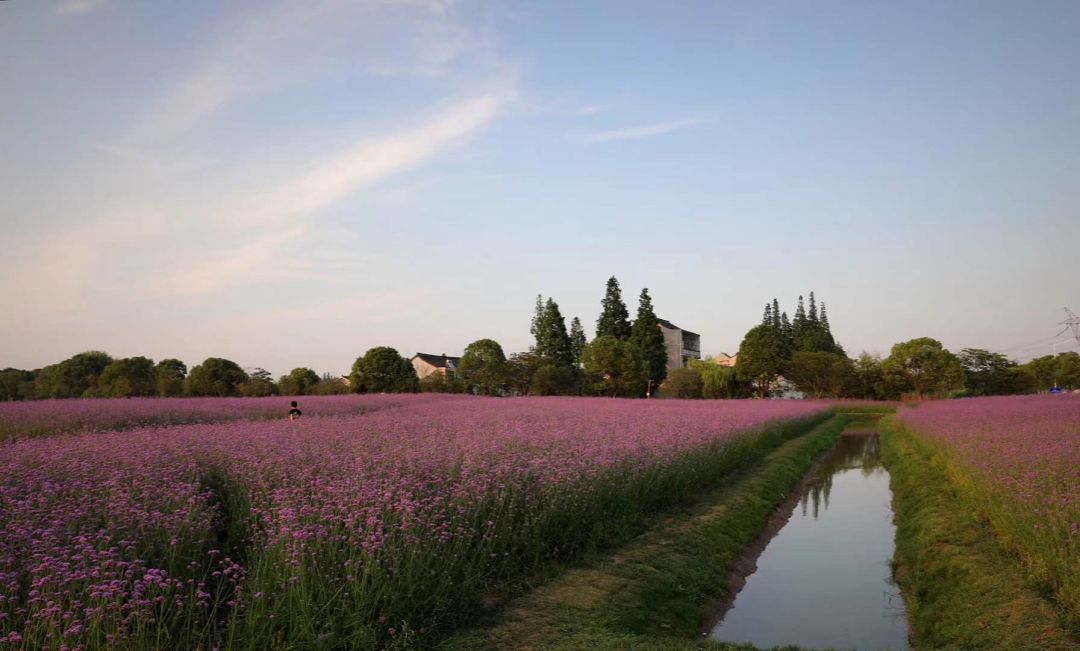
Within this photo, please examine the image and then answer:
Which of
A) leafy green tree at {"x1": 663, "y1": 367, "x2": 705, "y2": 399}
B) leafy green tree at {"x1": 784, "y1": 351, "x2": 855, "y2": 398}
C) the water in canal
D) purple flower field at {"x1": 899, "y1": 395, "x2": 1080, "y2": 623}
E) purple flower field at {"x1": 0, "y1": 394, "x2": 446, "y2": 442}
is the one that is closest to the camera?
purple flower field at {"x1": 899, "y1": 395, "x2": 1080, "y2": 623}

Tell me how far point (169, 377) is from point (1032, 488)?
55.4 metres

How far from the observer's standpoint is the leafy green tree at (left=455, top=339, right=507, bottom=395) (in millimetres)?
63594

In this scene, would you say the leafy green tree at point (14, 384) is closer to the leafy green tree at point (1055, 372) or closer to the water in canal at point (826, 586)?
the water in canal at point (826, 586)

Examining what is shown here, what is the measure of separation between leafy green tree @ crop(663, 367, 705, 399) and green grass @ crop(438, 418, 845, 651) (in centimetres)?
5379

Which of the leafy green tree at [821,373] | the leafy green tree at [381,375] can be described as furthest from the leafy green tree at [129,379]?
the leafy green tree at [821,373]

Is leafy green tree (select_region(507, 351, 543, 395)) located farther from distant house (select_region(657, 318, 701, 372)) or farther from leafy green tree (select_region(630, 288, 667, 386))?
distant house (select_region(657, 318, 701, 372))

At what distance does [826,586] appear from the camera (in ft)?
35.3

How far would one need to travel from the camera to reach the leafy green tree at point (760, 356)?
68.3 metres

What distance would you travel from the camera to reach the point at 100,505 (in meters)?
6.30

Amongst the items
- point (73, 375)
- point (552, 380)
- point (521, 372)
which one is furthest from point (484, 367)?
point (73, 375)

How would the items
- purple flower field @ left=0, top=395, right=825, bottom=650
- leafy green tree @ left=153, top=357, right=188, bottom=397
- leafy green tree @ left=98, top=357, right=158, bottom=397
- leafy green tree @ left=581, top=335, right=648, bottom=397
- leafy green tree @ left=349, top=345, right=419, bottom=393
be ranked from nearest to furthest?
1. purple flower field @ left=0, top=395, right=825, bottom=650
2. leafy green tree @ left=98, top=357, right=158, bottom=397
3. leafy green tree @ left=153, top=357, right=188, bottom=397
4. leafy green tree @ left=349, top=345, right=419, bottom=393
5. leafy green tree @ left=581, top=335, right=648, bottom=397

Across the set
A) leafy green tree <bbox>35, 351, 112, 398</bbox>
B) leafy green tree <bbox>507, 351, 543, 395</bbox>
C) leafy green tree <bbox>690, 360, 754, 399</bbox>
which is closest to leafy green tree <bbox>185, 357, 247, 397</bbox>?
leafy green tree <bbox>35, 351, 112, 398</bbox>

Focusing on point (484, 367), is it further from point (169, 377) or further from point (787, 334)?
point (787, 334)

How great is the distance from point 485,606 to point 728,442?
1212 cm
